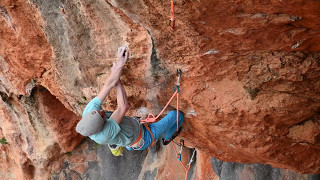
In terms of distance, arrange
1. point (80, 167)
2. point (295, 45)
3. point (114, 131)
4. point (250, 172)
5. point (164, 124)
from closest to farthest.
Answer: point (295, 45), point (114, 131), point (164, 124), point (250, 172), point (80, 167)

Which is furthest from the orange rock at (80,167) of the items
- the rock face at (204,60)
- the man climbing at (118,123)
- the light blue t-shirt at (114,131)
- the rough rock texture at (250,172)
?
the light blue t-shirt at (114,131)

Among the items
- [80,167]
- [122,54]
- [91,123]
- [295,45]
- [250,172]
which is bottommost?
[80,167]

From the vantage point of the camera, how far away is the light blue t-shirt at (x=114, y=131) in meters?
2.81

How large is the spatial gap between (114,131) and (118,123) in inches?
4.2

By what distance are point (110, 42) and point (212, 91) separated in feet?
4.01

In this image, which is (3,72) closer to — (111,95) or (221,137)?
(111,95)

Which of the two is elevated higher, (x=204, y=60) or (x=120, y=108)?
(x=204, y=60)

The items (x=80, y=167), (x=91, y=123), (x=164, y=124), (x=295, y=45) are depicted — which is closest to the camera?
(x=295, y=45)

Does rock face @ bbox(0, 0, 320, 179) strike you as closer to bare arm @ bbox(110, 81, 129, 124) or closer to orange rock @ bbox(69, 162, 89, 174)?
bare arm @ bbox(110, 81, 129, 124)

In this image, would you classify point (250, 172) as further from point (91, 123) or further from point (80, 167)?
point (80, 167)

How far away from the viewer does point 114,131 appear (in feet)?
9.39

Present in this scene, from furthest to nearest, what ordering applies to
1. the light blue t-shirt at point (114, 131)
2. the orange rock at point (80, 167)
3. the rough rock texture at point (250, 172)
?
the orange rock at point (80, 167), the rough rock texture at point (250, 172), the light blue t-shirt at point (114, 131)

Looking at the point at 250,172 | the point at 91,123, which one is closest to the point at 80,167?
the point at 250,172

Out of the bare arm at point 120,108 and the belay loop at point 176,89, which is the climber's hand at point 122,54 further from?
the belay loop at point 176,89
